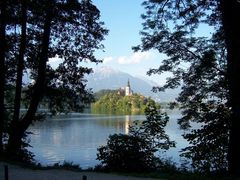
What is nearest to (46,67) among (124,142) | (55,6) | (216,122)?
(55,6)

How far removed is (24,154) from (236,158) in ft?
35.8

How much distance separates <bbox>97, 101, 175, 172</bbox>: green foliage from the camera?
16.4m

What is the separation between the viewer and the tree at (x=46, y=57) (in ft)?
66.7

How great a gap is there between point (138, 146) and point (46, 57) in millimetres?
7030

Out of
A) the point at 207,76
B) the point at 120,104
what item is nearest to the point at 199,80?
the point at 207,76

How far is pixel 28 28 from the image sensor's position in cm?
2106

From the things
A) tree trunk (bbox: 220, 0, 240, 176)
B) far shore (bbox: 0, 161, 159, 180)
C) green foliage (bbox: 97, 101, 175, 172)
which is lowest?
far shore (bbox: 0, 161, 159, 180)

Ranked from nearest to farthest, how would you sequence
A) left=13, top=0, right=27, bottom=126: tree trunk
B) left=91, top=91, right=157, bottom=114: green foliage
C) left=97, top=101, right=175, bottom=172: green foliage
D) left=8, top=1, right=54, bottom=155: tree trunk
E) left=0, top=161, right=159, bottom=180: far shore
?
1. left=0, top=161, right=159, bottom=180: far shore
2. left=97, top=101, right=175, bottom=172: green foliage
3. left=13, top=0, right=27, bottom=126: tree trunk
4. left=8, top=1, right=54, bottom=155: tree trunk
5. left=91, top=91, right=157, bottom=114: green foliage

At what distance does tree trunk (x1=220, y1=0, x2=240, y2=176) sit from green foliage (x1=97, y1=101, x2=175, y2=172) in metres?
3.66

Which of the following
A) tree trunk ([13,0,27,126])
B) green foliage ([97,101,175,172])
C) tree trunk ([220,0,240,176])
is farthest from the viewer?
tree trunk ([13,0,27,126])

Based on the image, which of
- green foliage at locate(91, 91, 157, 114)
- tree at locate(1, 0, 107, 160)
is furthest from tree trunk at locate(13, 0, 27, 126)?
green foliage at locate(91, 91, 157, 114)

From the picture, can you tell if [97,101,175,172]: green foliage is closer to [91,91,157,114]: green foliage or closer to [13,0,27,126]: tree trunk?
[13,0,27,126]: tree trunk

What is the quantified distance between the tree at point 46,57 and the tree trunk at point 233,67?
8.34 meters

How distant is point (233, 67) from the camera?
13898 mm
